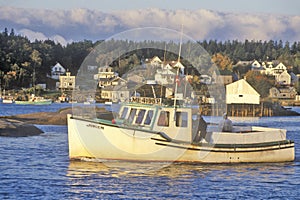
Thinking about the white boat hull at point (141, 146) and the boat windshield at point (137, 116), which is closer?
the white boat hull at point (141, 146)

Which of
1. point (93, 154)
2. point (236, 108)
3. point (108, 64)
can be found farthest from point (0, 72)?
point (93, 154)

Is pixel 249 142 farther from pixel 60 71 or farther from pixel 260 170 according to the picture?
pixel 60 71

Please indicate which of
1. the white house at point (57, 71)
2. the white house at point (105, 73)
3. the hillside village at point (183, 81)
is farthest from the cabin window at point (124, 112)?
the white house at point (57, 71)

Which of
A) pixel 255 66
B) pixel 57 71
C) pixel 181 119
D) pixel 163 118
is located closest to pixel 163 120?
pixel 163 118

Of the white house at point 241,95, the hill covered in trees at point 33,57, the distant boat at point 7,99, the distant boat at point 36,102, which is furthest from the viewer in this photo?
the hill covered in trees at point 33,57

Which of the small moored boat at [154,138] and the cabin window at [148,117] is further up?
the cabin window at [148,117]

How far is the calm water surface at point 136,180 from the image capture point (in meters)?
25.7

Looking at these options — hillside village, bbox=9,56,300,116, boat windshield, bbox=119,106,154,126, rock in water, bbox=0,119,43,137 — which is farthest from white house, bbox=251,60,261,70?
boat windshield, bbox=119,106,154,126

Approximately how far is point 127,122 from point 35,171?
4.62 m

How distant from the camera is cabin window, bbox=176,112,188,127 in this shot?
31.6 m

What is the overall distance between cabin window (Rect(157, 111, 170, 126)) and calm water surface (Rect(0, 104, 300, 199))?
5.93 feet

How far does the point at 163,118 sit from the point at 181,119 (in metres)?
0.79

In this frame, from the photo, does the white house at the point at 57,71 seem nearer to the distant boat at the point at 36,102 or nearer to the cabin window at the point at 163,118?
the distant boat at the point at 36,102

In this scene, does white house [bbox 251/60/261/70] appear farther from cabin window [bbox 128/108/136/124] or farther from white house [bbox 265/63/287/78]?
cabin window [bbox 128/108/136/124]
